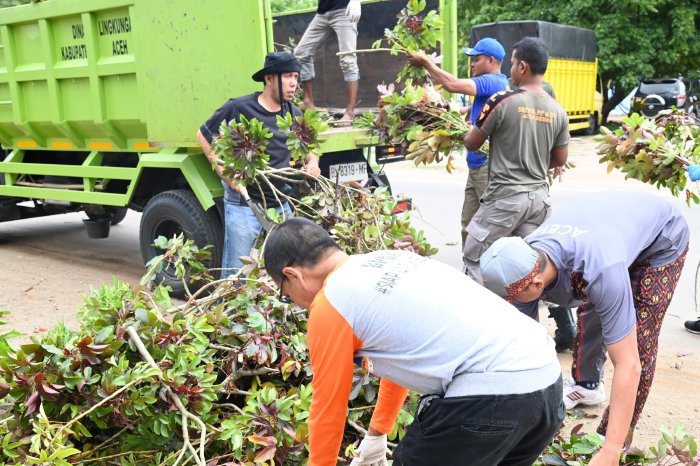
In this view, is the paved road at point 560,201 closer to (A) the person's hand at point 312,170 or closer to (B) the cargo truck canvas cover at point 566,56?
(A) the person's hand at point 312,170

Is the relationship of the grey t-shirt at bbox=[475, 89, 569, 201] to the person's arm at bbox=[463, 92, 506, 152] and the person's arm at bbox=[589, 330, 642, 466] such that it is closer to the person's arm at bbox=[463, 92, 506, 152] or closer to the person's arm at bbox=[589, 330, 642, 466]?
the person's arm at bbox=[463, 92, 506, 152]

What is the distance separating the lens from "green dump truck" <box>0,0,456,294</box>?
5.43 meters

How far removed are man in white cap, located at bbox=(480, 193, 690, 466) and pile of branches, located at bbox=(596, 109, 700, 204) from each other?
1.01 m

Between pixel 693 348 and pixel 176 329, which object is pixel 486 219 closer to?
pixel 693 348

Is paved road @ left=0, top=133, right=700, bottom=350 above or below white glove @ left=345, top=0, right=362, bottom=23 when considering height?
below

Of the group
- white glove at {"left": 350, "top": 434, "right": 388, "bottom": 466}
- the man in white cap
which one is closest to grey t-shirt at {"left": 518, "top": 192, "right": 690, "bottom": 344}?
the man in white cap

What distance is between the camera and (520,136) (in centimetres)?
440

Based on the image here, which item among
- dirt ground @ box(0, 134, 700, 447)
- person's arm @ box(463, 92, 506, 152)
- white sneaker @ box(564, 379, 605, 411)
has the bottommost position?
dirt ground @ box(0, 134, 700, 447)

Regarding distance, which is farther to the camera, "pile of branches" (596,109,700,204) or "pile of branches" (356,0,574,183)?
"pile of branches" (356,0,574,183)

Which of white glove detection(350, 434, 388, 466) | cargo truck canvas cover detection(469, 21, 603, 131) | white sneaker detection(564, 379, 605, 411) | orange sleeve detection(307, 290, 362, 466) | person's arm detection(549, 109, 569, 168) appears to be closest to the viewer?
orange sleeve detection(307, 290, 362, 466)

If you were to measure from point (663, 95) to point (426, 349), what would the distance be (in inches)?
927

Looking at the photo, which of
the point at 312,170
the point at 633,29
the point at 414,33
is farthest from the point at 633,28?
the point at 312,170

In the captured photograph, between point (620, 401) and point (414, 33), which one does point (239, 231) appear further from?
point (620, 401)

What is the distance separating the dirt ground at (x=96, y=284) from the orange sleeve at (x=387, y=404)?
1.73m
